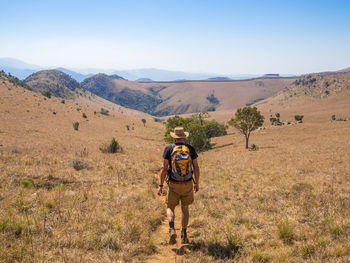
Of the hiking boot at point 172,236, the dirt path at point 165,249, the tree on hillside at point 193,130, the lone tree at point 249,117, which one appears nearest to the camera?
the dirt path at point 165,249

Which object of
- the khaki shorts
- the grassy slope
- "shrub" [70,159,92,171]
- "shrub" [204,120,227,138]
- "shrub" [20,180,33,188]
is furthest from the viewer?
"shrub" [204,120,227,138]

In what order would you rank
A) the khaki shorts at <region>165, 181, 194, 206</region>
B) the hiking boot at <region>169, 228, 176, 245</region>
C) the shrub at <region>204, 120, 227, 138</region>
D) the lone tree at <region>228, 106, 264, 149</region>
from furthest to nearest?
the shrub at <region>204, 120, 227, 138</region>, the lone tree at <region>228, 106, 264, 149</region>, the khaki shorts at <region>165, 181, 194, 206</region>, the hiking boot at <region>169, 228, 176, 245</region>

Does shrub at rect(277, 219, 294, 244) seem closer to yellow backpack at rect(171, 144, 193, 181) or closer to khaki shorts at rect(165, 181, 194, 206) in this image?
khaki shorts at rect(165, 181, 194, 206)

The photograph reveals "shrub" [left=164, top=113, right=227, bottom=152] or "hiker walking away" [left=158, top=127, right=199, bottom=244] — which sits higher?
"hiker walking away" [left=158, top=127, right=199, bottom=244]

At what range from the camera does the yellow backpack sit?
18.6 ft

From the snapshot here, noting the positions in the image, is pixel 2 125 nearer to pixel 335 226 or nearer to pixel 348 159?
pixel 335 226

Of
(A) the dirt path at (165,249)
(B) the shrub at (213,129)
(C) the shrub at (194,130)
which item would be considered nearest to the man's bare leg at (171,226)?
(A) the dirt path at (165,249)

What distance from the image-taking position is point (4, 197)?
7.36m

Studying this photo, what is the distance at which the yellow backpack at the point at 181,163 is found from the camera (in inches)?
224

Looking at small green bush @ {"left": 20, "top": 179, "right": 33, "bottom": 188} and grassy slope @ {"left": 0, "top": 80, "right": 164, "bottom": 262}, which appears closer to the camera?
grassy slope @ {"left": 0, "top": 80, "right": 164, "bottom": 262}

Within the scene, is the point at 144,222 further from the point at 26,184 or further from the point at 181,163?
the point at 26,184

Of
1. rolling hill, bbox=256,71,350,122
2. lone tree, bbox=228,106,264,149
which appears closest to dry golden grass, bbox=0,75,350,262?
lone tree, bbox=228,106,264,149

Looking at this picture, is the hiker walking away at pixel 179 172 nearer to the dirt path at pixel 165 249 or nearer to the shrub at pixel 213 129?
the dirt path at pixel 165 249

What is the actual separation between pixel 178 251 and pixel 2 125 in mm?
46916
